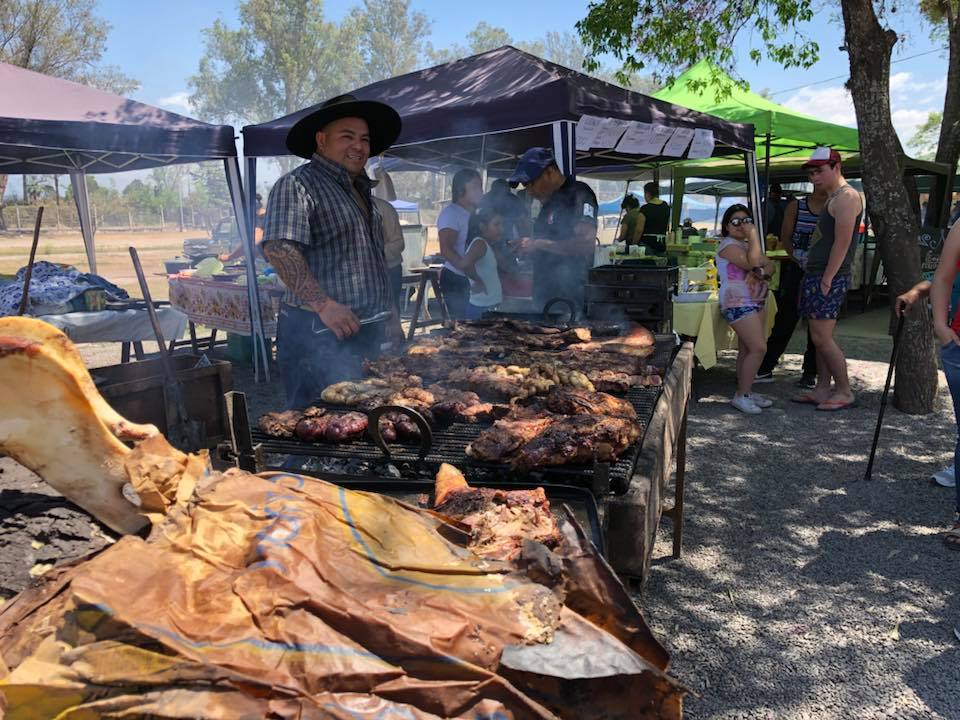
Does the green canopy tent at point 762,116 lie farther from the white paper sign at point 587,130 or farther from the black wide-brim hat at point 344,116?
the black wide-brim hat at point 344,116

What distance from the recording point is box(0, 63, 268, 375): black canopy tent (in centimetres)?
648

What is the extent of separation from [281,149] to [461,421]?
5909mm

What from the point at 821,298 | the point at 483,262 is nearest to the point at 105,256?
→ the point at 483,262

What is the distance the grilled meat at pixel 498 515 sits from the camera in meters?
1.66

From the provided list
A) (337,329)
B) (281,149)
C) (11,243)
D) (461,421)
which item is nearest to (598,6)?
(281,149)

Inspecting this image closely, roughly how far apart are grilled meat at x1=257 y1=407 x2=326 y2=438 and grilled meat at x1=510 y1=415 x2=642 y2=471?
3.06 ft

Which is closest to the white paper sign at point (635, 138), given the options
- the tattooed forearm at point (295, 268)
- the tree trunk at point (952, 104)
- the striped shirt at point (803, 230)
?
the striped shirt at point (803, 230)

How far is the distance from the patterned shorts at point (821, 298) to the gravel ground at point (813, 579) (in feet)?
3.77

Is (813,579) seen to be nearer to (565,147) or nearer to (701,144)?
(565,147)

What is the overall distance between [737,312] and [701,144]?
225 centimetres

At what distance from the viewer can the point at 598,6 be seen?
29.1ft

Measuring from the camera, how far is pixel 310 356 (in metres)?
3.78

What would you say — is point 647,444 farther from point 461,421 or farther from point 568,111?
point 568,111

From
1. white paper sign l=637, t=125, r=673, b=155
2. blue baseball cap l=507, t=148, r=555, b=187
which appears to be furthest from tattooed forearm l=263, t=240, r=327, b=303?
white paper sign l=637, t=125, r=673, b=155
